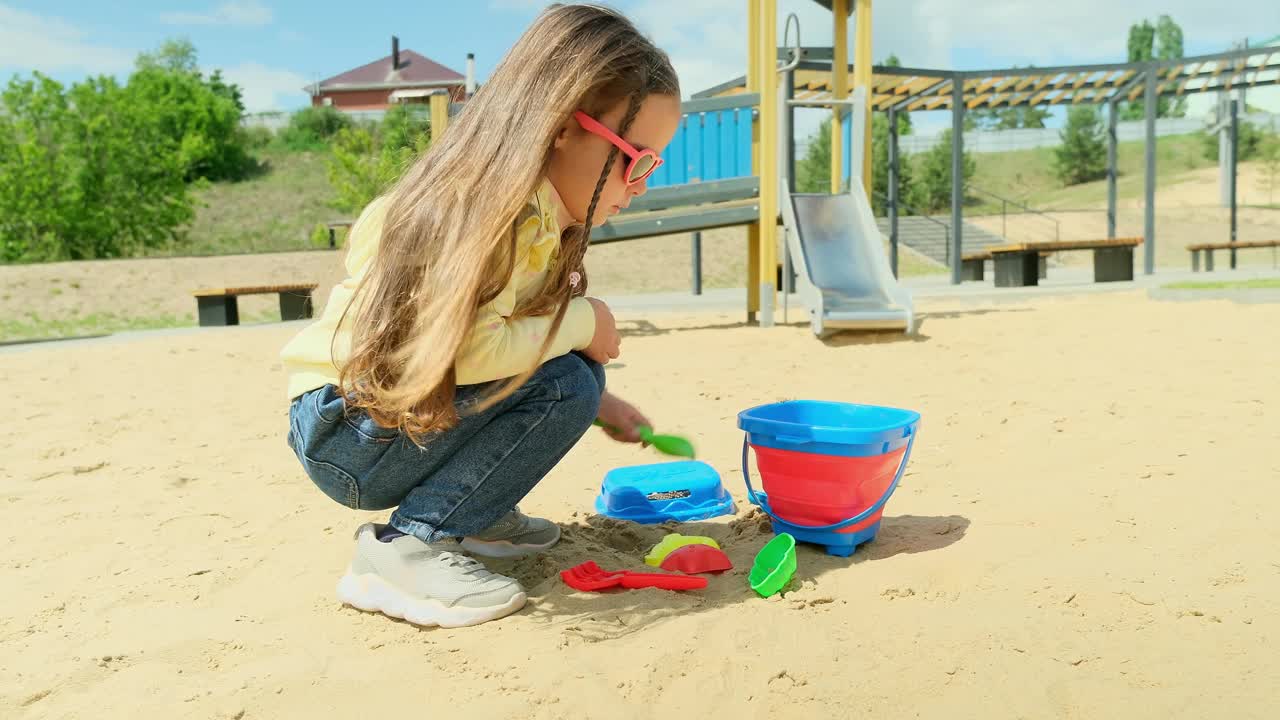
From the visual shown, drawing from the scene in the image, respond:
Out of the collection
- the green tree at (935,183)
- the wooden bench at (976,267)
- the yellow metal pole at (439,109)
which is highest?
the green tree at (935,183)

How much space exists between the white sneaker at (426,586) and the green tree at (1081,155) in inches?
1519

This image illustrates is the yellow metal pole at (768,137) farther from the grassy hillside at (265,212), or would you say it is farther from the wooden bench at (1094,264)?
the grassy hillside at (265,212)

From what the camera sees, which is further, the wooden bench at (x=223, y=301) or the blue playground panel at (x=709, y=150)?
the wooden bench at (x=223, y=301)

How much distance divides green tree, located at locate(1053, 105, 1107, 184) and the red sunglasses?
3836cm

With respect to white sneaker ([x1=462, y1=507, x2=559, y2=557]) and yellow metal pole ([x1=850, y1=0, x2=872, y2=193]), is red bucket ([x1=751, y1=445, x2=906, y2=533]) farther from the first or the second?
yellow metal pole ([x1=850, y1=0, x2=872, y2=193])

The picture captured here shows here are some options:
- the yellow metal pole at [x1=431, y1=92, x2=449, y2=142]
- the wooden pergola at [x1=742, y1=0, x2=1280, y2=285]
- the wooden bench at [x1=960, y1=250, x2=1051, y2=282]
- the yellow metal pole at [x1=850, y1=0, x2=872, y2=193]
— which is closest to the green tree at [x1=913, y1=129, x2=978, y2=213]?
the wooden pergola at [x1=742, y1=0, x2=1280, y2=285]

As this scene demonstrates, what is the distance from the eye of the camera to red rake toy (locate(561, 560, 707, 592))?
189 centimetres

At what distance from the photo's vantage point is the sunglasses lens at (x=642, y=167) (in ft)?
5.72

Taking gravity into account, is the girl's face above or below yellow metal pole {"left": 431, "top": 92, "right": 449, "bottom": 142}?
below

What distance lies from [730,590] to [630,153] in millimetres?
863

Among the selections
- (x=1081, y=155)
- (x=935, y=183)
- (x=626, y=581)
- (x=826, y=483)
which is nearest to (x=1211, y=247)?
(x=826, y=483)

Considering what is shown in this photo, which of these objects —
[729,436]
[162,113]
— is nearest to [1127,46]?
[162,113]

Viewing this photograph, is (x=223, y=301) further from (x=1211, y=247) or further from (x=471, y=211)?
(x=1211, y=247)

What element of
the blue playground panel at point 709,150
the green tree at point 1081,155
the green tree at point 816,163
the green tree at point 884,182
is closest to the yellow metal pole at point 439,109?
the blue playground panel at point 709,150
